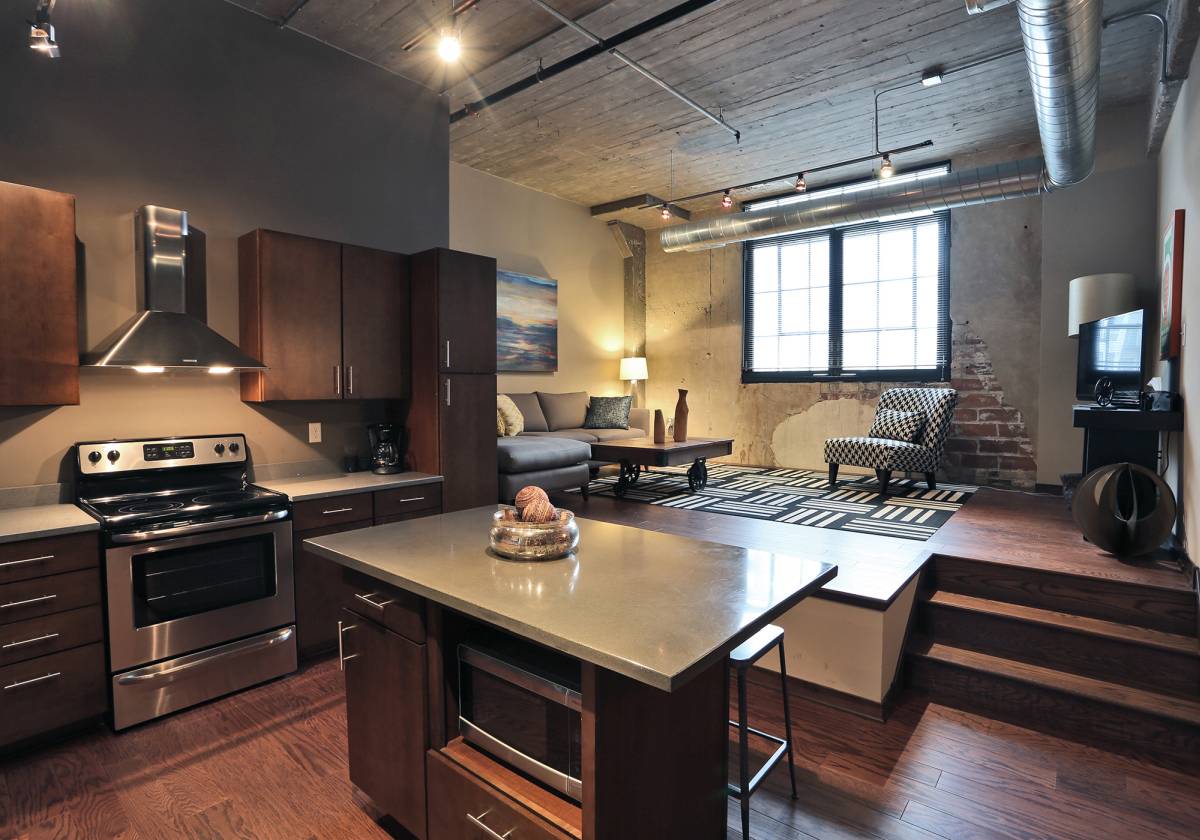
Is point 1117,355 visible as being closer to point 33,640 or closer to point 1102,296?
point 1102,296

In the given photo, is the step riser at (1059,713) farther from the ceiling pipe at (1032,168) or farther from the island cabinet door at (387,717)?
the ceiling pipe at (1032,168)

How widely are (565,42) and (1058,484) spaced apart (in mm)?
5545

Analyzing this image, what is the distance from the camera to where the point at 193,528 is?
8.14 ft

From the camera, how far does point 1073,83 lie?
3342 mm

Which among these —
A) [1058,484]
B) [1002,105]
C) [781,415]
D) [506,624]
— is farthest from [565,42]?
[1058,484]

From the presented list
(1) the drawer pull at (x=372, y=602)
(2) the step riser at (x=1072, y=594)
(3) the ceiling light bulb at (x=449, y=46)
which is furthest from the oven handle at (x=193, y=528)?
(2) the step riser at (x=1072, y=594)

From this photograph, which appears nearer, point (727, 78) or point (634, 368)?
point (727, 78)

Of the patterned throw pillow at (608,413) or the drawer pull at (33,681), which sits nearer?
the drawer pull at (33,681)

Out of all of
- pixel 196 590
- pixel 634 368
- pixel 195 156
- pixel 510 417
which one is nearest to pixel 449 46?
pixel 195 156

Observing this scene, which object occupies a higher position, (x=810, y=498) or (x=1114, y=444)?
(x=1114, y=444)

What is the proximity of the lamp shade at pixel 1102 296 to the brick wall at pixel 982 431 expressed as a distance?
1.10m

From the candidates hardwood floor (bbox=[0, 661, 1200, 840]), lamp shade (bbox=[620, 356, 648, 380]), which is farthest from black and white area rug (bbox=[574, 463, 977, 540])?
hardwood floor (bbox=[0, 661, 1200, 840])

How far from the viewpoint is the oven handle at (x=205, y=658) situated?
7.80ft

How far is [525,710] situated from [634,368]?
692 cm
